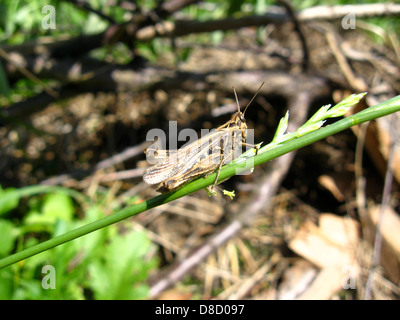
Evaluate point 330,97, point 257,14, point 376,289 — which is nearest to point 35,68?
point 257,14

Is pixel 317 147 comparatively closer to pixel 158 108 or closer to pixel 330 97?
pixel 330 97

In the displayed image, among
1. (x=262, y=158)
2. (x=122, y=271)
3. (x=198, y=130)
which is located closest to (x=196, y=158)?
(x=262, y=158)

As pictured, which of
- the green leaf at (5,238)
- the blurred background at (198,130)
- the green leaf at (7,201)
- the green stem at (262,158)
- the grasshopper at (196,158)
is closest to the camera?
the green stem at (262,158)

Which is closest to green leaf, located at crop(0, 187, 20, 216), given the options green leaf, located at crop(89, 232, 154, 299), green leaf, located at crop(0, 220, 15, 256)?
green leaf, located at crop(0, 220, 15, 256)

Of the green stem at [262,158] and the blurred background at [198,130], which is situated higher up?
the blurred background at [198,130]

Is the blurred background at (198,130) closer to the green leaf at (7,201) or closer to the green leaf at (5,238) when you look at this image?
the green leaf at (7,201)

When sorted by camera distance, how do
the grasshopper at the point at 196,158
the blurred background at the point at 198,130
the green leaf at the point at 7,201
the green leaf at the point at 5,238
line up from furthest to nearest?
1. the blurred background at the point at 198,130
2. the green leaf at the point at 7,201
3. the green leaf at the point at 5,238
4. the grasshopper at the point at 196,158

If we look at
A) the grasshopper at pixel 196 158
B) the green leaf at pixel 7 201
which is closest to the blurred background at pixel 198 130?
the green leaf at pixel 7 201
